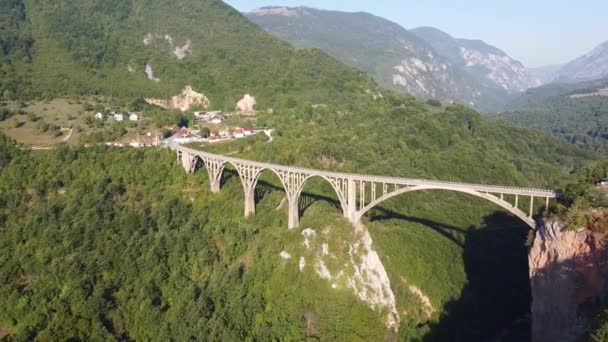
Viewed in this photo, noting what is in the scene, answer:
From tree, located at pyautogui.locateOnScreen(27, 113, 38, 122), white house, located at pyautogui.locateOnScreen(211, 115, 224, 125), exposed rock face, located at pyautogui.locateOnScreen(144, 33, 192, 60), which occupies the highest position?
exposed rock face, located at pyautogui.locateOnScreen(144, 33, 192, 60)

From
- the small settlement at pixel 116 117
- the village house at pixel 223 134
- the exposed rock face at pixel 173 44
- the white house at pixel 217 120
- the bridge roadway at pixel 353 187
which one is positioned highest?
the exposed rock face at pixel 173 44

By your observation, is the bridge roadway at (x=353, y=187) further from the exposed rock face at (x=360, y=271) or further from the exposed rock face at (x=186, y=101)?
Result: the exposed rock face at (x=186, y=101)

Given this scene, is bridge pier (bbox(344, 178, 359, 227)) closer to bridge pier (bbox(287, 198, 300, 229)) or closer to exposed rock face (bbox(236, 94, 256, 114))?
bridge pier (bbox(287, 198, 300, 229))

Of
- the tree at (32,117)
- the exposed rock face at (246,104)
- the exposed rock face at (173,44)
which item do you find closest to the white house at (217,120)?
the exposed rock face at (246,104)

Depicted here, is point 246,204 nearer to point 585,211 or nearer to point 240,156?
point 240,156

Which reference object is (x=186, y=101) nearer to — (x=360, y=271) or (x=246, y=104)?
(x=246, y=104)

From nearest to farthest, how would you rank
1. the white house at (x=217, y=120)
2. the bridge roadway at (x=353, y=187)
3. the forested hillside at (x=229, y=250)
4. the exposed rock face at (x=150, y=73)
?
1. the bridge roadway at (x=353, y=187)
2. the forested hillside at (x=229, y=250)
3. the white house at (x=217, y=120)
4. the exposed rock face at (x=150, y=73)

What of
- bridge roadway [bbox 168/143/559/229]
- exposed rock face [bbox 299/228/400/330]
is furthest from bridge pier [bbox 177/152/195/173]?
exposed rock face [bbox 299/228/400/330]
